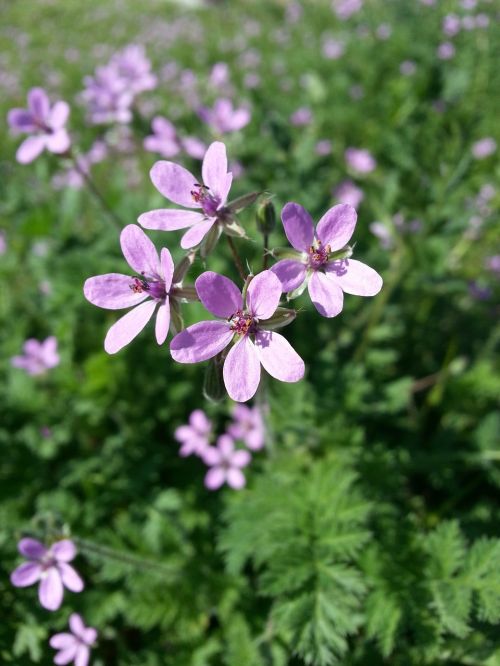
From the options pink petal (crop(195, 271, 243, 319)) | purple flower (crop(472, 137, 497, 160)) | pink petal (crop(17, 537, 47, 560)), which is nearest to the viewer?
pink petal (crop(195, 271, 243, 319))

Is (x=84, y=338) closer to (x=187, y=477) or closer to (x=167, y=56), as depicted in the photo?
(x=187, y=477)

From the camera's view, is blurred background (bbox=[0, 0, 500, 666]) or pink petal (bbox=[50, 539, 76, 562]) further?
blurred background (bbox=[0, 0, 500, 666])

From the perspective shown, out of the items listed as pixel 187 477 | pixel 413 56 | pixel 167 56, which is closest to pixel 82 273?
pixel 187 477

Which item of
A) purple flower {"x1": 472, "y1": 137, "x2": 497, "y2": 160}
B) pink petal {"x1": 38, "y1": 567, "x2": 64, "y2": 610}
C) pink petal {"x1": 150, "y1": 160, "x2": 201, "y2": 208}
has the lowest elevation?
pink petal {"x1": 38, "y1": 567, "x2": 64, "y2": 610}

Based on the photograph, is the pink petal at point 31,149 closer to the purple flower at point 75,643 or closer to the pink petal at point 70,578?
the pink petal at point 70,578

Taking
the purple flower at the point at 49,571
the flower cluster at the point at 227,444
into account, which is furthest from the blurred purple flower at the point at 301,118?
the purple flower at the point at 49,571

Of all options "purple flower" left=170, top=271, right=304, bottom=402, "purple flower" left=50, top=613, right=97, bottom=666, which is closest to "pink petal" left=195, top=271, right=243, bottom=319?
"purple flower" left=170, top=271, right=304, bottom=402

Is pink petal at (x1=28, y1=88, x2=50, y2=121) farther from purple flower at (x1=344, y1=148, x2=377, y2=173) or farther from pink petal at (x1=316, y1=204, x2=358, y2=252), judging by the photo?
purple flower at (x1=344, y1=148, x2=377, y2=173)
